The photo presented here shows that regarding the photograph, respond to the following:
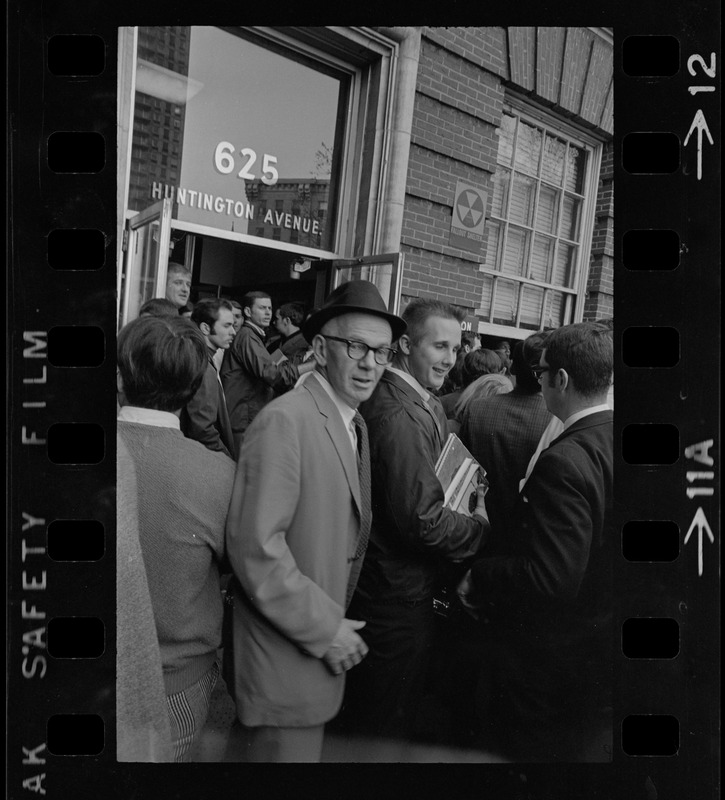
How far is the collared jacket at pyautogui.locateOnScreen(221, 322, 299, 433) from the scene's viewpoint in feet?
8.34

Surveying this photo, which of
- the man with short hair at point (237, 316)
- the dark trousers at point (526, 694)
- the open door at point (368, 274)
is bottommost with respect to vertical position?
the dark trousers at point (526, 694)

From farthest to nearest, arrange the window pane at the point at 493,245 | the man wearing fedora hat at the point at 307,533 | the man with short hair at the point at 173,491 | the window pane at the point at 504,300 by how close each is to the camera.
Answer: the window pane at the point at 504,300, the window pane at the point at 493,245, the man wearing fedora hat at the point at 307,533, the man with short hair at the point at 173,491

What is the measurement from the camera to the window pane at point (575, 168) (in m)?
2.99

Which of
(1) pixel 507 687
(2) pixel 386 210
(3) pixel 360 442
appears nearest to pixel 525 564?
(1) pixel 507 687

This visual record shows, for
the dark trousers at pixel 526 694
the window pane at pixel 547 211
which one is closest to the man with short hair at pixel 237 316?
the window pane at pixel 547 211

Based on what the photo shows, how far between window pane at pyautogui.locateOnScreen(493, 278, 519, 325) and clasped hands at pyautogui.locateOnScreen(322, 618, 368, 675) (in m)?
1.50

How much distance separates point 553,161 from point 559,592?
6.50 ft

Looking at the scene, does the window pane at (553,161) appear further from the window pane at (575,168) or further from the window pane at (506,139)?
the window pane at (506,139)

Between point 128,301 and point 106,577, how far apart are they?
3.62ft

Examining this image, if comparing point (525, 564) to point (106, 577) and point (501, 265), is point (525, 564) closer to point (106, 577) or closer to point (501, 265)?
point (501, 265)

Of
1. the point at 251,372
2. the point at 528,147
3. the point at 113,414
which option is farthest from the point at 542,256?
the point at 113,414

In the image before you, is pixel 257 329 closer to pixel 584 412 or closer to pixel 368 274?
pixel 368 274

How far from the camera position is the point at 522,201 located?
Answer: 2984 mm

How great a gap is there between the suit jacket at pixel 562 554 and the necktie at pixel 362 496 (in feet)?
1.62
